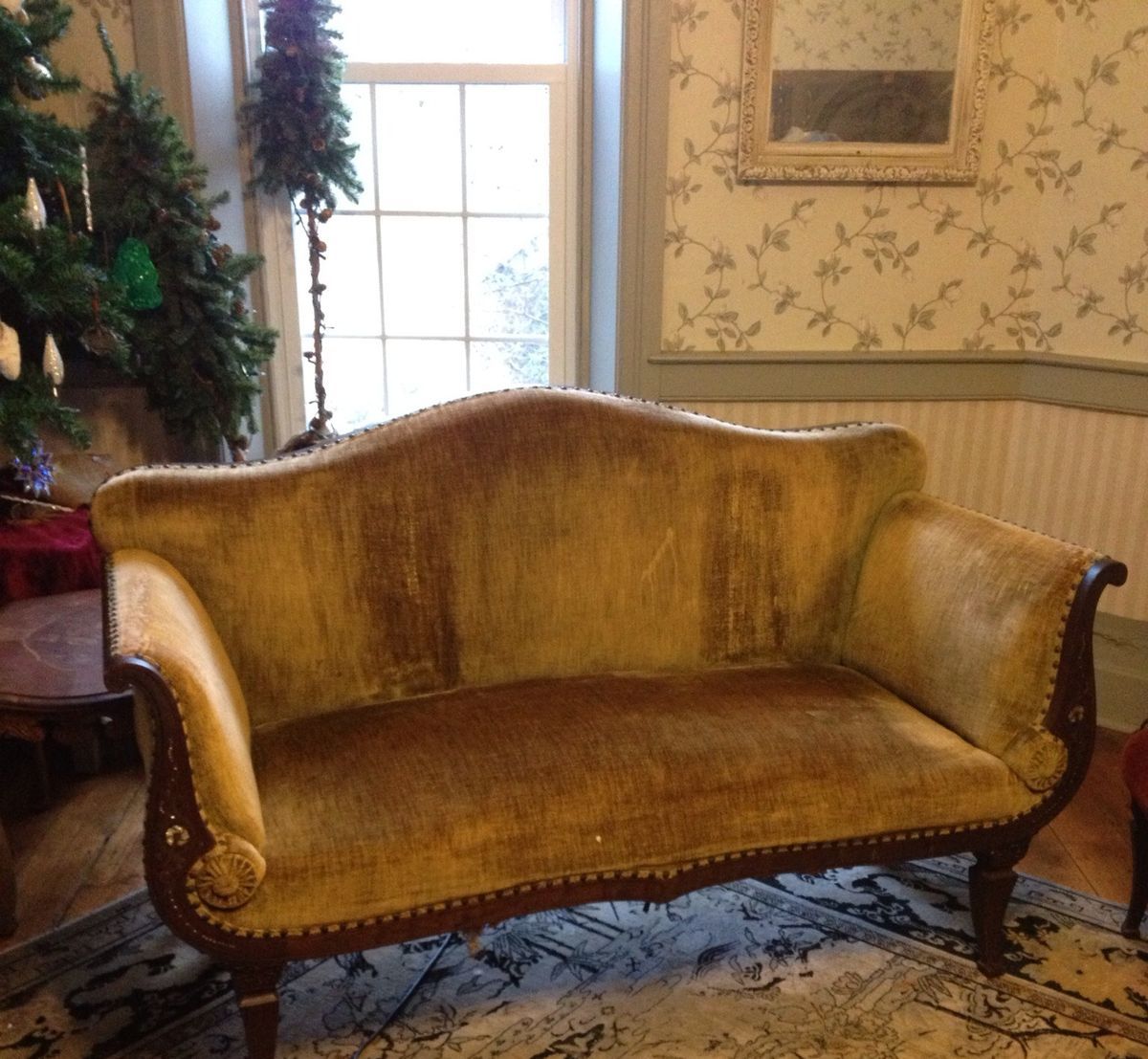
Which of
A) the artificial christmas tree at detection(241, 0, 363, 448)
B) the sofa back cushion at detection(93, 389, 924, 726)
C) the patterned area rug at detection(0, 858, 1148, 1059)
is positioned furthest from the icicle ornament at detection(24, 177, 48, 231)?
the patterned area rug at detection(0, 858, 1148, 1059)

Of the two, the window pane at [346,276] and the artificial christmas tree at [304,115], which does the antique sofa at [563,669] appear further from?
the window pane at [346,276]

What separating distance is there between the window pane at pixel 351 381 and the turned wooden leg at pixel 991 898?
202cm

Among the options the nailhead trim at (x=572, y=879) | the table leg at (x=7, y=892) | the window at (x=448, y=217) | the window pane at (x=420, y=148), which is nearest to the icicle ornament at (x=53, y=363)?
the window at (x=448, y=217)

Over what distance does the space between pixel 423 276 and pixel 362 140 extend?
0.40 meters

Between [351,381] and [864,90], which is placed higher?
[864,90]

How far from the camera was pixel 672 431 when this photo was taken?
1.94m

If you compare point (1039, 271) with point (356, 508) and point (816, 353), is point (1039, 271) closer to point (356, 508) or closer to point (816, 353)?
point (816, 353)

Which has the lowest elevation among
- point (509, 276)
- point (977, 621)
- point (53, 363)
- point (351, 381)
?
point (977, 621)

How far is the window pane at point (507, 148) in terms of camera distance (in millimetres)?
2818

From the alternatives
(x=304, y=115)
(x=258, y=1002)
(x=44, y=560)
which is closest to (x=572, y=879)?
(x=258, y=1002)

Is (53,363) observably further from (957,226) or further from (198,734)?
(957,226)

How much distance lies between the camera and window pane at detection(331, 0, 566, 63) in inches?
109

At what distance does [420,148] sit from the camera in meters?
2.85

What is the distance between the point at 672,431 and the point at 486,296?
121cm
